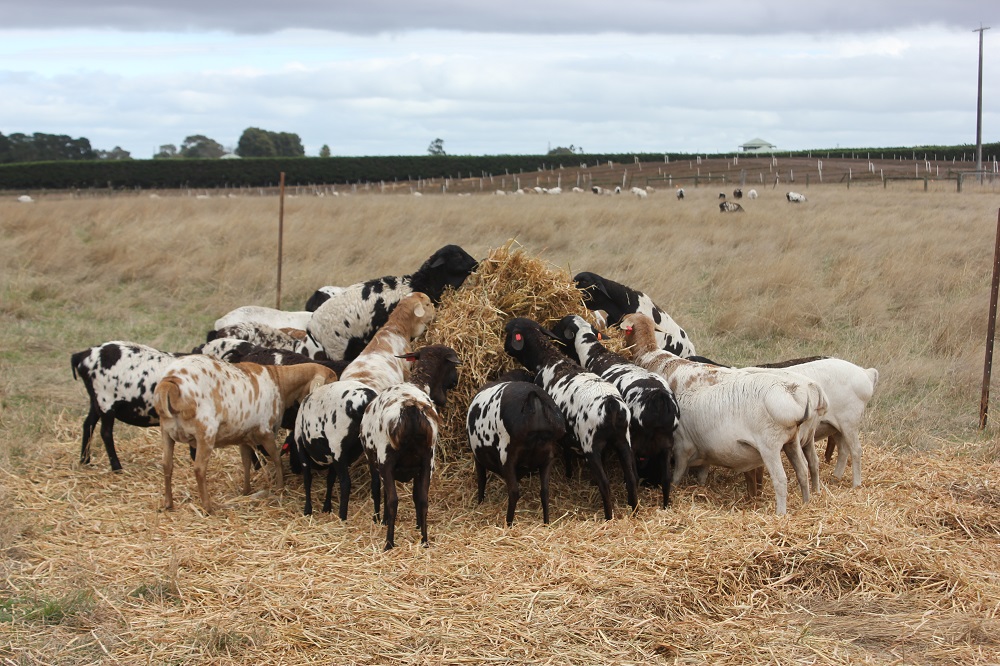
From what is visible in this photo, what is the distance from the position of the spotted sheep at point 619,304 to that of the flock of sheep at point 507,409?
1256 mm

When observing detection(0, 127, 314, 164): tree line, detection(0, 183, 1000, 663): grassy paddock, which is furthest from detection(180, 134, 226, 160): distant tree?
detection(0, 183, 1000, 663): grassy paddock

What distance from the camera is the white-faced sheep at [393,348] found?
27.3 ft

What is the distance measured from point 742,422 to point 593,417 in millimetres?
1255

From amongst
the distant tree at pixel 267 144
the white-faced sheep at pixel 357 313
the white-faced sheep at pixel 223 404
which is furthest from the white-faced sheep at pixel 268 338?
the distant tree at pixel 267 144

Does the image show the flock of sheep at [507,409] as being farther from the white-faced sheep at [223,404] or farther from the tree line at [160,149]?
the tree line at [160,149]

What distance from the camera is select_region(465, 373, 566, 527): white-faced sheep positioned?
23.3ft

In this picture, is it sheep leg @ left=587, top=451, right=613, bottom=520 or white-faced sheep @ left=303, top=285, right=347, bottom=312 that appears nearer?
sheep leg @ left=587, top=451, right=613, bottom=520

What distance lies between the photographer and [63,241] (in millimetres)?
19844

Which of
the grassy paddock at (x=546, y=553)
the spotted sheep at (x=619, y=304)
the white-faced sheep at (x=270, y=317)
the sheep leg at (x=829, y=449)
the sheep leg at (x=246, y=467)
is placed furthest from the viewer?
the white-faced sheep at (x=270, y=317)

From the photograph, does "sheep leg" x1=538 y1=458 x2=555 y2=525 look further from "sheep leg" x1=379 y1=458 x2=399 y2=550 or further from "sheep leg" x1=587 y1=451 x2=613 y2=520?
"sheep leg" x1=379 y1=458 x2=399 y2=550

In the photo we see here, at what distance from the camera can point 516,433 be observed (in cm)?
710

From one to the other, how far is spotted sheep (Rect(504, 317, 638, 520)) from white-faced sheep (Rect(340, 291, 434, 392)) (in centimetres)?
138

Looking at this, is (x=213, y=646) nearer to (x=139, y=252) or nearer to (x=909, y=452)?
(x=909, y=452)

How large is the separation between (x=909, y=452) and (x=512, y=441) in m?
4.67
